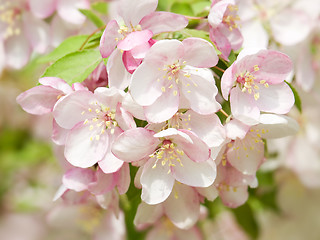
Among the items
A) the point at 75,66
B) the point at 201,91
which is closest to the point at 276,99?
the point at 201,91

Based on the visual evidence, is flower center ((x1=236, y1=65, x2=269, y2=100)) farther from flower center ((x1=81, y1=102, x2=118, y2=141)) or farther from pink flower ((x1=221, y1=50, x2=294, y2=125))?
flower center ((x1=81, y1=102, x2=118, y2=141))

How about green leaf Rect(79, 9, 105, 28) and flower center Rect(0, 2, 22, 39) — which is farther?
flower center Rect(0, 2, 22, 39)

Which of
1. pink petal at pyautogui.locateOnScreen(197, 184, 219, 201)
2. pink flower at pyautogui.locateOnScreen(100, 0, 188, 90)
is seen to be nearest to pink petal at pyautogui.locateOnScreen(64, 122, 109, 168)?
pink flower at pyautogui.locateOnScreen(100, 0, 188, 90)

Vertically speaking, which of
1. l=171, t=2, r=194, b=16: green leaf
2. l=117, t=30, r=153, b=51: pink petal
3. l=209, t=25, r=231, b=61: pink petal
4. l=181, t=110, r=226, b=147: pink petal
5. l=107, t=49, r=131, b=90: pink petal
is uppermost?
l=117, t=30, r=153, b=51: pink petal

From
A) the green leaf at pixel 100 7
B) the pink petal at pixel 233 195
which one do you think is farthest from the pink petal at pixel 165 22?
the green leaf at pixel 100 7

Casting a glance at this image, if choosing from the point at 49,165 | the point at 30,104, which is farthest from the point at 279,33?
the point at 49,165

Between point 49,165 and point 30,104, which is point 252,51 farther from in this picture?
point 49,165

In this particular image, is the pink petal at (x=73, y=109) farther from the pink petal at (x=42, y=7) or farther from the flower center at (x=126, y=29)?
the pink petal at (x=42, y=7)
